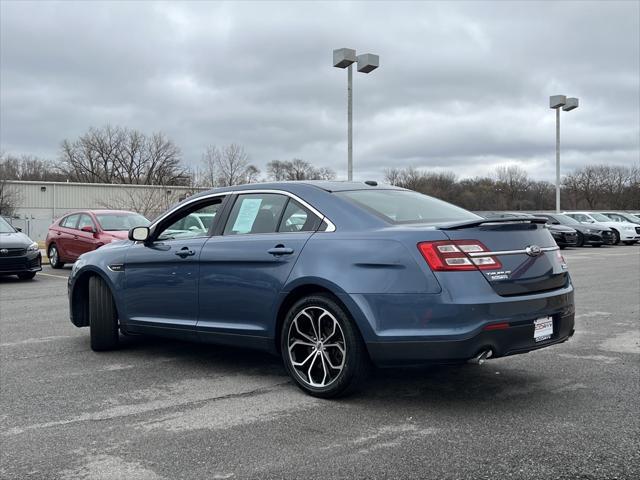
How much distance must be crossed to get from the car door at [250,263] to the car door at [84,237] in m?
10.9

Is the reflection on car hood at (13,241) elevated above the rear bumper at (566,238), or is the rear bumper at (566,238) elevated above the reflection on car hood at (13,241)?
the reflection on car hood at (13,241)

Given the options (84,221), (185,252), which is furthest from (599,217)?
(185,252)

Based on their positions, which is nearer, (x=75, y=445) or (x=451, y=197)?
(x=75, y=445)

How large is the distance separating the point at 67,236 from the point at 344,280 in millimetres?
13674

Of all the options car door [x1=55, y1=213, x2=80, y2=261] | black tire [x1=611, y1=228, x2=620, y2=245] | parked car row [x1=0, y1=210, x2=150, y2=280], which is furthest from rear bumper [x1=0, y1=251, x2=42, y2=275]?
black tire [x1=611, y1=228, x2=620, y2=245]

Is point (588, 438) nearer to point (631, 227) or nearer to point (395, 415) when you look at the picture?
point (395, 415)

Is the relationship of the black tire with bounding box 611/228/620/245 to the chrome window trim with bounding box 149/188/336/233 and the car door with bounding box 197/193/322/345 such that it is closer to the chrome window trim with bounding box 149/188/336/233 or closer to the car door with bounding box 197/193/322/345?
the chrome window trim with bounding box 149/188/336/233

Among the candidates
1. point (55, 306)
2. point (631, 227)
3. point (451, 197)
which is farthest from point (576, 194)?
point (55, 306)

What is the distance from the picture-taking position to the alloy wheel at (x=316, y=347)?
479 centimetres

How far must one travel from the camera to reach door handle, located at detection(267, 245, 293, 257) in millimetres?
5017

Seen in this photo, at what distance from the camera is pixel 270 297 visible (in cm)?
508

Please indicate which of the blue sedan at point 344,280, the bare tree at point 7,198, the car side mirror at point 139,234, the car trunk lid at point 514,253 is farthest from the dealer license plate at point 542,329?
the bare tree at point 7,198

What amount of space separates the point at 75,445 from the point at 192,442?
671mm

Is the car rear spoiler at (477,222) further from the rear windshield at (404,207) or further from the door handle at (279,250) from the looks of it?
the door handle at (279,250)
